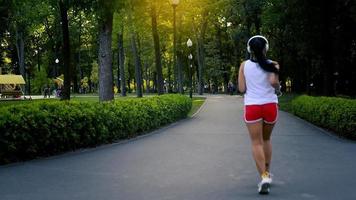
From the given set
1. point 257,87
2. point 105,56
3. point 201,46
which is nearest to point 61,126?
point 257,87

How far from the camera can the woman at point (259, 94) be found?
643cm

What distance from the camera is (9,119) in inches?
355

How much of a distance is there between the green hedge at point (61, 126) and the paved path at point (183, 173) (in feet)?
1.06

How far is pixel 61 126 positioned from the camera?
10.2 m

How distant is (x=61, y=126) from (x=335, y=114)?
308 inches

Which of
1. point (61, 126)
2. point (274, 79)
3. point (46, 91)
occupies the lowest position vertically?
point (46, 91)

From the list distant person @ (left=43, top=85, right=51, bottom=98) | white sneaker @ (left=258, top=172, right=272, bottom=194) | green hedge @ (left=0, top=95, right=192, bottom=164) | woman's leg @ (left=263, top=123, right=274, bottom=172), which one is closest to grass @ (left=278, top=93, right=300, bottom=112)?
green hedge @ (left=0, top=95, right=192, bottom=164)

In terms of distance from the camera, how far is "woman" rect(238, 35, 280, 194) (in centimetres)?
643

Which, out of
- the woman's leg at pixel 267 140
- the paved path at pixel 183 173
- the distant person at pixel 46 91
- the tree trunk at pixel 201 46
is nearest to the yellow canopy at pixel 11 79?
the distant person at pixel 46 91

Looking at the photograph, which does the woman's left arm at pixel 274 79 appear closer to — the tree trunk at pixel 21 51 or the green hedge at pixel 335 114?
the green hedge at pixel 335 114

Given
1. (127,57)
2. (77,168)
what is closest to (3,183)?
(77,168)

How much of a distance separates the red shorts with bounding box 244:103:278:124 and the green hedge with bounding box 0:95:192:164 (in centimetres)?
456

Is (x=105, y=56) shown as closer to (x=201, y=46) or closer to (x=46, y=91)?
(x=46, y=91)

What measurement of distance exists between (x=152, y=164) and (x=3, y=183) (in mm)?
2738
